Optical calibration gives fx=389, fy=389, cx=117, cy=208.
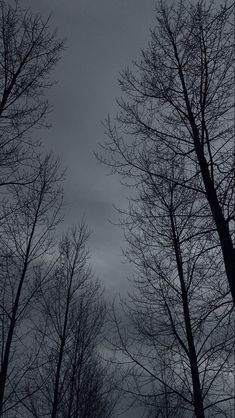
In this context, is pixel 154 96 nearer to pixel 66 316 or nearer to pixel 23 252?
pixel 23 252

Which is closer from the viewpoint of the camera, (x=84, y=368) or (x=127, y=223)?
(x=127, y=223)

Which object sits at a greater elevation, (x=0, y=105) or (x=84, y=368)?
(x=0, y=105)

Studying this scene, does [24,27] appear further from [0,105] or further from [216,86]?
[216,86]

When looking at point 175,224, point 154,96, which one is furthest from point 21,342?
point 154,96

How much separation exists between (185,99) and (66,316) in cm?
675

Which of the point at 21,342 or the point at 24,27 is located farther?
the point at 21,342

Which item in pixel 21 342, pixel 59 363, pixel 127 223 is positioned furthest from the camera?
pixel 59 363

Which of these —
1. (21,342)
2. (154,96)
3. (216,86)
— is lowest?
(21,342)

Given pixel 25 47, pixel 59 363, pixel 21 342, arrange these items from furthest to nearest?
pixel 59 363 < pixel 21 342 < pixel 25 47

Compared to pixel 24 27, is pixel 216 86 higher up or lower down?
lower down

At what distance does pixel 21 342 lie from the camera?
8.56 m

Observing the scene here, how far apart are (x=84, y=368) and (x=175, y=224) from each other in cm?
597

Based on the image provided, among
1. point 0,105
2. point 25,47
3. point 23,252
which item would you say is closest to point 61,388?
point 23,252

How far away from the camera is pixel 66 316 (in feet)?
34.4
